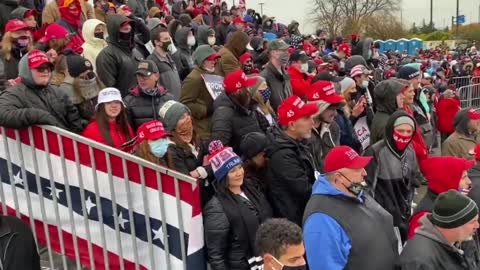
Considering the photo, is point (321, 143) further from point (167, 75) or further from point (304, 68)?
point (304, 68)

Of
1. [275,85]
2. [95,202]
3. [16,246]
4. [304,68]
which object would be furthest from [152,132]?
[304,68]

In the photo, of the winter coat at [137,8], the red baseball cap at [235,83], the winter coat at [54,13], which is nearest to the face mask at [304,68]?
the red baseball cap at [235,83]

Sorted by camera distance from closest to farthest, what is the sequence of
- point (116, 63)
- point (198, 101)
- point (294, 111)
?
point (294, 111), point (198, 101), point (116, 63)

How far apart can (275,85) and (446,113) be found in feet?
12.9

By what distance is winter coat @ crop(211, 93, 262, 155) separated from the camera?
503 cm

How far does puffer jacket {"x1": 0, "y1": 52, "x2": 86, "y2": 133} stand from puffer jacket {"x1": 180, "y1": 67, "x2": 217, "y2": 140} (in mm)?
1337

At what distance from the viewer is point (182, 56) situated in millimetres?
8984

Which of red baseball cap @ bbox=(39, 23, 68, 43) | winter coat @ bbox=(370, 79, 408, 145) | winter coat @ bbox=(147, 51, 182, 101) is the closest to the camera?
winter coat @ bbox=(370, 79, 408, 145)

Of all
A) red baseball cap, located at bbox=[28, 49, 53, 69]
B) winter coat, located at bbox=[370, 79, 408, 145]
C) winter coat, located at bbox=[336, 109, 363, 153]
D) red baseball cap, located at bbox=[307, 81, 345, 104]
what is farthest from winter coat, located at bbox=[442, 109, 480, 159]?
red baseball cap, located at bbox=[28, 49, 53, 69]

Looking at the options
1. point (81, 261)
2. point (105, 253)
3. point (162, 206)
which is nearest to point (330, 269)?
point (162, 206)

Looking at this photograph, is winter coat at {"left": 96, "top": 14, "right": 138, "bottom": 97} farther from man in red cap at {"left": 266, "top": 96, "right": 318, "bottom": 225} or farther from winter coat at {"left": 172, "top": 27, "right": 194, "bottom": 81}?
man in red cap at {"left": 266, "top": 96, "right": 318, "bottom": 225}

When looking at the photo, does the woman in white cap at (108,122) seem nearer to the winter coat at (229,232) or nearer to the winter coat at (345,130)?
the winter coat at (229,232)

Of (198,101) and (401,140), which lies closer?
(401,140)

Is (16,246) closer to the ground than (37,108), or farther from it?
closer to the ground
